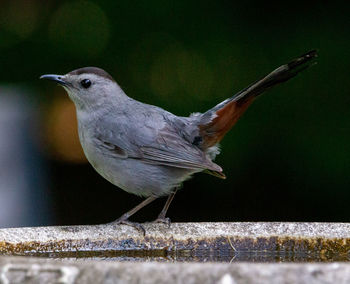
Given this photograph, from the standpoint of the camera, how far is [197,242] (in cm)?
351

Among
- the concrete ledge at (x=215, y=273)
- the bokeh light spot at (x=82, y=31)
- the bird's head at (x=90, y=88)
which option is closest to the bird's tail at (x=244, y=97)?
the bird's head at (x=90, y=88)

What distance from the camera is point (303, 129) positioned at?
5625 mm

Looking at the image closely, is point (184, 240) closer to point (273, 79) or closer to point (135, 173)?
point (135, 173)

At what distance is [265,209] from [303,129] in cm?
99

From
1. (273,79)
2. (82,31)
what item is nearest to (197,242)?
(273,79)

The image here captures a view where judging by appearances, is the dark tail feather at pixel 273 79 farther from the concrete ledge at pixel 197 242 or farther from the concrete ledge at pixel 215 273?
the concrete ledge at pixel 215 273

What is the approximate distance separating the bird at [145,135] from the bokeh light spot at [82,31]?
41.7 inches

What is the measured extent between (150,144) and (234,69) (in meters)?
1.49

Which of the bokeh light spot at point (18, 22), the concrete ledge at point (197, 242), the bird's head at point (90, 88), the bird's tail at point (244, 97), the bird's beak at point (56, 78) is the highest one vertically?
the bokeh light spot at point (18, 22)

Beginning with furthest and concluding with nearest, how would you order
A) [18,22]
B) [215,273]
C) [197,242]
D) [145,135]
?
1. [18,22]
2. [145,135]
3. [197,242]
4. [215,273]

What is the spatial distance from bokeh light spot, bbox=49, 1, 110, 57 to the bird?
1059 millimetres

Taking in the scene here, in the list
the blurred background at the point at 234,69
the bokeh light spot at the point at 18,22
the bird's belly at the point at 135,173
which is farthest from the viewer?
the bokeh light spot at the point at 18,22

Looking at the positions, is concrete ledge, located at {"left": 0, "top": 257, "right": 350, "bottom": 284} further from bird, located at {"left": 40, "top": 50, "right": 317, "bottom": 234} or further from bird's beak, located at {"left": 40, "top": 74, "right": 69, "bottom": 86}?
bird's beak, located at {"left": 40, "top": 74, "right": 69, "bottom": 86}

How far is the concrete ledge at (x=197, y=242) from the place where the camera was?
10.9ft
